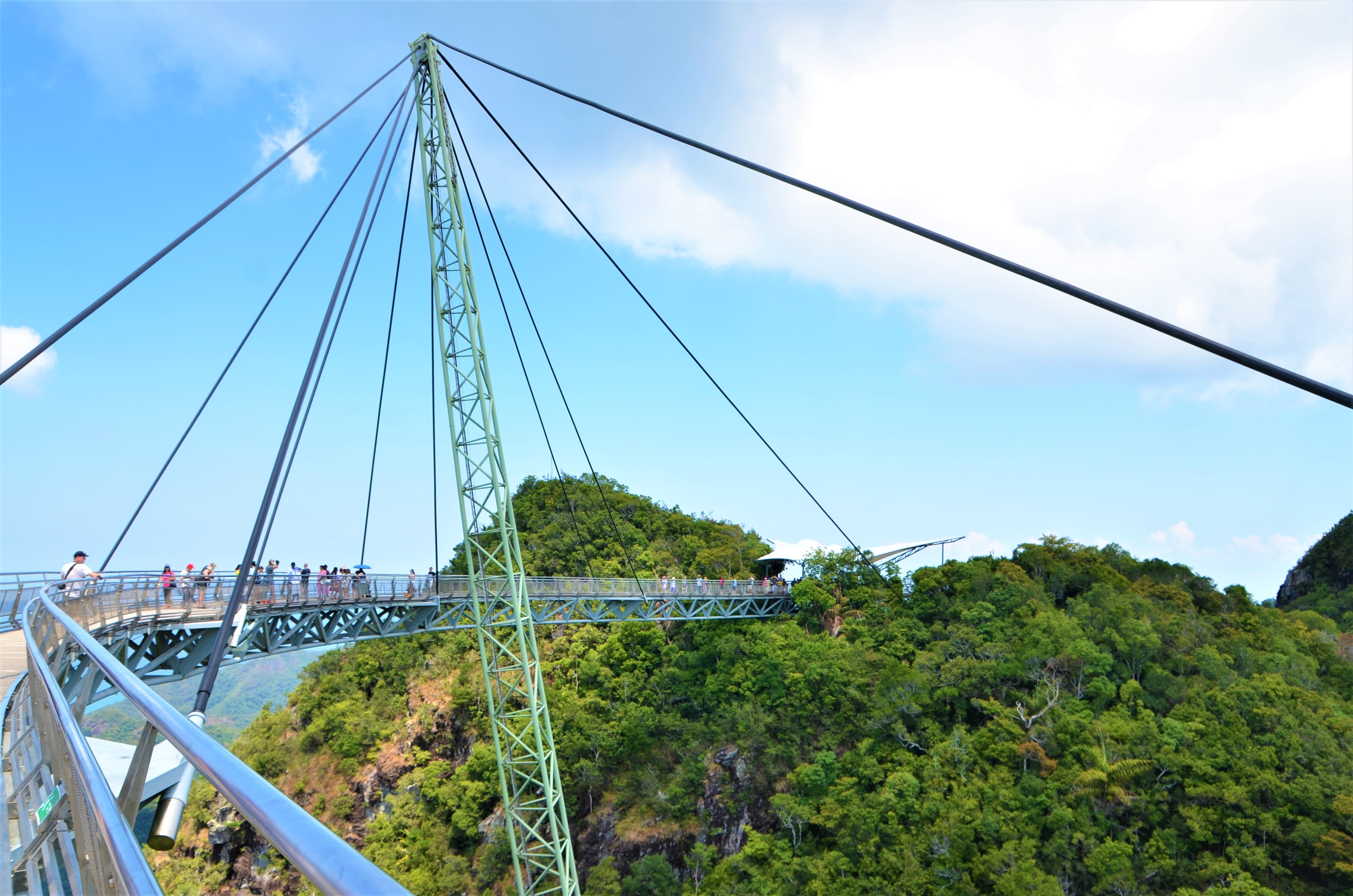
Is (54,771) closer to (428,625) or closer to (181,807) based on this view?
(181,807)

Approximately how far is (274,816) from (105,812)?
95cm

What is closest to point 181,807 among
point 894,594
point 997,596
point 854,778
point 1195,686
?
point 854,778

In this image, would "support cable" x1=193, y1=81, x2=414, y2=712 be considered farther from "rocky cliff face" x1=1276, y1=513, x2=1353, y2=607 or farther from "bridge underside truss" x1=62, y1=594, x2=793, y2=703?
"rocky cliff face" x1=1276, y1=513, x2=1353, y2=607

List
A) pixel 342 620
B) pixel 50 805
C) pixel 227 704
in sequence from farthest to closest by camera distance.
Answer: pixel 227 704
pixel 342 620
pixel 50 805

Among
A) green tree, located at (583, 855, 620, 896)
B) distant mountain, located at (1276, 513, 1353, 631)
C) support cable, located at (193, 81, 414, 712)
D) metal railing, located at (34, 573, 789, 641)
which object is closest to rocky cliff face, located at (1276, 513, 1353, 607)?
distant mountain, located at (1276, 513, 1353, 631)

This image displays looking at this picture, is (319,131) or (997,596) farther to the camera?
(997,596)

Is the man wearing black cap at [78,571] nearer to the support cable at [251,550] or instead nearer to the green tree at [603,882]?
the support cable at [251,550]

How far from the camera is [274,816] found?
0.96 metres

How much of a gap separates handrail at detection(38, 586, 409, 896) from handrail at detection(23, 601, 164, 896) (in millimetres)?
13

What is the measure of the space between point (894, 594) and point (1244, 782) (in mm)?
12586

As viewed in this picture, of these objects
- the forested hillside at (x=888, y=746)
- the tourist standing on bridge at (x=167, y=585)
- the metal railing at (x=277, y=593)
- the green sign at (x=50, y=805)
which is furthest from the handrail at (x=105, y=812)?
the forested hillside at (x=888, y=746)

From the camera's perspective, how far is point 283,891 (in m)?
29.0

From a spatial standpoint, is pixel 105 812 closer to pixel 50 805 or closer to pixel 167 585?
pixel 50 805

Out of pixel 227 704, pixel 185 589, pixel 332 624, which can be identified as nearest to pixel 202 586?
pixel 185 589
